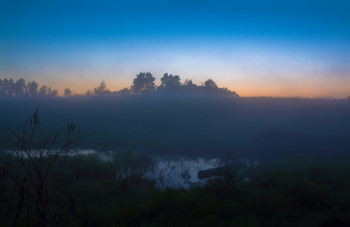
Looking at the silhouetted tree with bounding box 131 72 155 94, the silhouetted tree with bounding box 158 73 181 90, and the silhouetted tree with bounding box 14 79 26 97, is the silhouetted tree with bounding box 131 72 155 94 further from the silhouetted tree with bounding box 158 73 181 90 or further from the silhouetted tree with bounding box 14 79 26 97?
the silhouetted tree with bounding box 14 79 26 97

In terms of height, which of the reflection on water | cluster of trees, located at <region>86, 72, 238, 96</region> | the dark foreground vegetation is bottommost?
the reflection on water

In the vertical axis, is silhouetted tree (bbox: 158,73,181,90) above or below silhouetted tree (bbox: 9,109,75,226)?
above

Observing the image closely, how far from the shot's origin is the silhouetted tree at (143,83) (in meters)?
76.5

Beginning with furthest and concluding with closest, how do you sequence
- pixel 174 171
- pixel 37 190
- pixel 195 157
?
pixel 195 157 < pixel 174 171 < pixel 37 190

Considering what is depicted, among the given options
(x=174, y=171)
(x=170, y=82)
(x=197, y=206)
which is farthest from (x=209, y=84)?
(x=197, y=206)

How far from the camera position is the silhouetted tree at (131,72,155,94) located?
76500 mm

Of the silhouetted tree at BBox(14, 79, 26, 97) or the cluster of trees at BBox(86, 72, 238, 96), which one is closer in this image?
the cluster of trees at BBox(86, 72, 238, 96)

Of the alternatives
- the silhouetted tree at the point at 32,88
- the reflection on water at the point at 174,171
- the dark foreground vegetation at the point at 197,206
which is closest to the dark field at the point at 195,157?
the dark foreground vegetation at the point at 197,206

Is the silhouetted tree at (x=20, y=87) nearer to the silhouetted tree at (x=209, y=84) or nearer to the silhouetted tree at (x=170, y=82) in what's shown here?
the silhouetted tree at (x=170, y=82)

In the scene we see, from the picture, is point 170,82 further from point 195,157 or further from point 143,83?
point 195,157

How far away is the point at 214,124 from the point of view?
3741 centimetres

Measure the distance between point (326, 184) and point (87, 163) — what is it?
13118 mm

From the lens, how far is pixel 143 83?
254ft

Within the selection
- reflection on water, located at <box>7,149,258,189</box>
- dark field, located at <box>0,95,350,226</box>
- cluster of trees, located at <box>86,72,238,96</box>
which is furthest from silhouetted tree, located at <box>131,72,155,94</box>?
reflection on water, located at <box>7,149,258,189</box>
